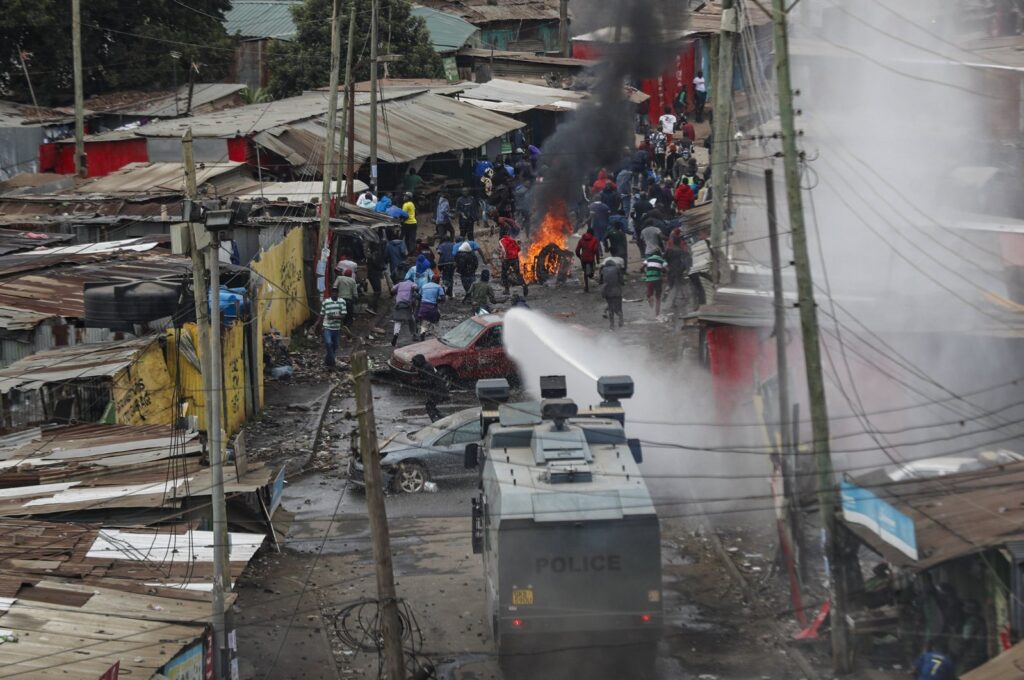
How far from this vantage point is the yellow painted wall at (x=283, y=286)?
1002 inches

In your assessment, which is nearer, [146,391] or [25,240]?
[146,391]

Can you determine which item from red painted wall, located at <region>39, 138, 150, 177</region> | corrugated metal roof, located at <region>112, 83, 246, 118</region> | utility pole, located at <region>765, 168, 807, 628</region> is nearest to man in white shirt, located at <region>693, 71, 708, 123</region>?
corrugated metal roof, located at <region>112, 83, 246, 118</region>

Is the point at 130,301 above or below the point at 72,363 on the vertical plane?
above

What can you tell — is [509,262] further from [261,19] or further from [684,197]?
[261,19]

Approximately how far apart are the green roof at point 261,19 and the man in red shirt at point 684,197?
1027 inches

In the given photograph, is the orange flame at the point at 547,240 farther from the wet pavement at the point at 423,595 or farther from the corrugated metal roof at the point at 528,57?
the corrugated metal roof at the point at 528,57

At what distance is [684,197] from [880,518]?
1999cm

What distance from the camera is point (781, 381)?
51.2 ft

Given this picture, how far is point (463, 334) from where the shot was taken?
24141mm

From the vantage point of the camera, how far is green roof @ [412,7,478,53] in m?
55.7

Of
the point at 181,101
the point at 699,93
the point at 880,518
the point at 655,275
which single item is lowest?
the point at 880,518

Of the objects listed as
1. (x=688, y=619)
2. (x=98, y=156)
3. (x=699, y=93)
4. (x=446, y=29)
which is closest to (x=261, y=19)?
(x=446, y=29)

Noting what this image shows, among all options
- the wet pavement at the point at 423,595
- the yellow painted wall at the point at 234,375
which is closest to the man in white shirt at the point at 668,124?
the yellow painted wall at the point at 234,375

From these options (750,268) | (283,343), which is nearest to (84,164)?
(283,343)
